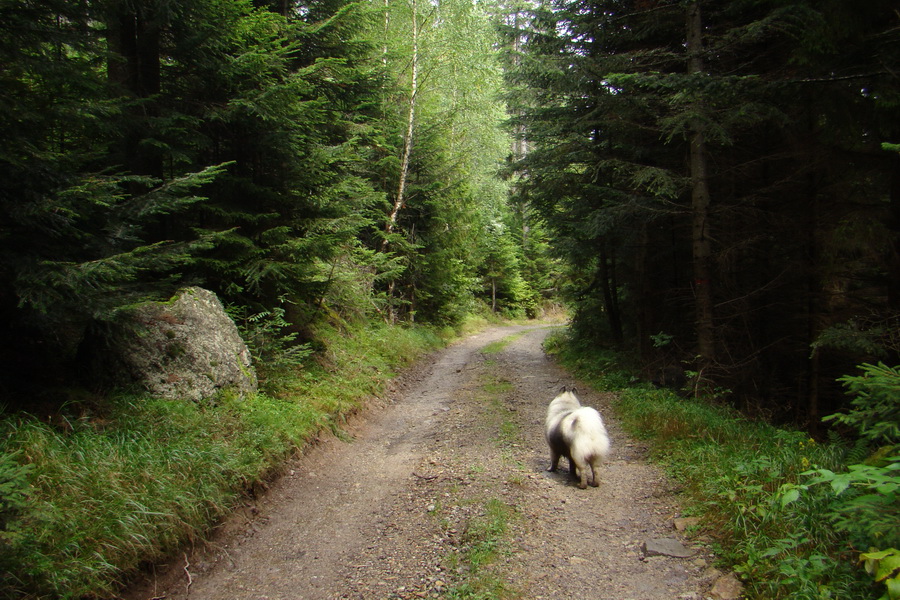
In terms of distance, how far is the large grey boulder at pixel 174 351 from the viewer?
217 inches

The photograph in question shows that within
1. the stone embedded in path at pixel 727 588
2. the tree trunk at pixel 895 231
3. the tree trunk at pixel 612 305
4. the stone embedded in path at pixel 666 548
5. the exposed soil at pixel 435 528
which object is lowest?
the exposed soil at pixel 435 528

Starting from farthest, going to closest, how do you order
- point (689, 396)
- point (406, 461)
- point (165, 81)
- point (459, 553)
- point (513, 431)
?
point (689, 396)
point (165, 81)
point (513, 431)
point (406, 461)
point (459, 553)

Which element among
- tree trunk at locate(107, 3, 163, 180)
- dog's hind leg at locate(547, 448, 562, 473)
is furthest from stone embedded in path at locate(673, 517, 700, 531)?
tree trunk at locate(107, 3, 163, 180)

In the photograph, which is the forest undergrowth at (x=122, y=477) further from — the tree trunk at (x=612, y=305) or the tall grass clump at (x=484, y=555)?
the tree trunk at (x=612, y=305)

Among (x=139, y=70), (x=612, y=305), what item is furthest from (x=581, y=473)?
(x=139, y=70)

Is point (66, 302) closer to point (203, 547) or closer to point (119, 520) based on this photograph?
point (119, 520)

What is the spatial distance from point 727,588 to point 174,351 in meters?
6.72

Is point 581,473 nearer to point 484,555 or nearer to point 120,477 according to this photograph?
point 484,555

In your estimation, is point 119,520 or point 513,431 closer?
point 119,520

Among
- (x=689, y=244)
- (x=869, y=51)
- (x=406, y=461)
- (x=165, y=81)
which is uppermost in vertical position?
(x=165, y=81)

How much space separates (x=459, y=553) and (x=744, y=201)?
7.67 metres

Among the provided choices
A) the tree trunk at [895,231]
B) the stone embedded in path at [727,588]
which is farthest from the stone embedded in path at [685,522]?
the tree trunk at [895,231]

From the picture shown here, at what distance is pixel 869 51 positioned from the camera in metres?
5.33

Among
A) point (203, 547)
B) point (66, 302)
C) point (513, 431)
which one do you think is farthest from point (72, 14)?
point (513, 431)
